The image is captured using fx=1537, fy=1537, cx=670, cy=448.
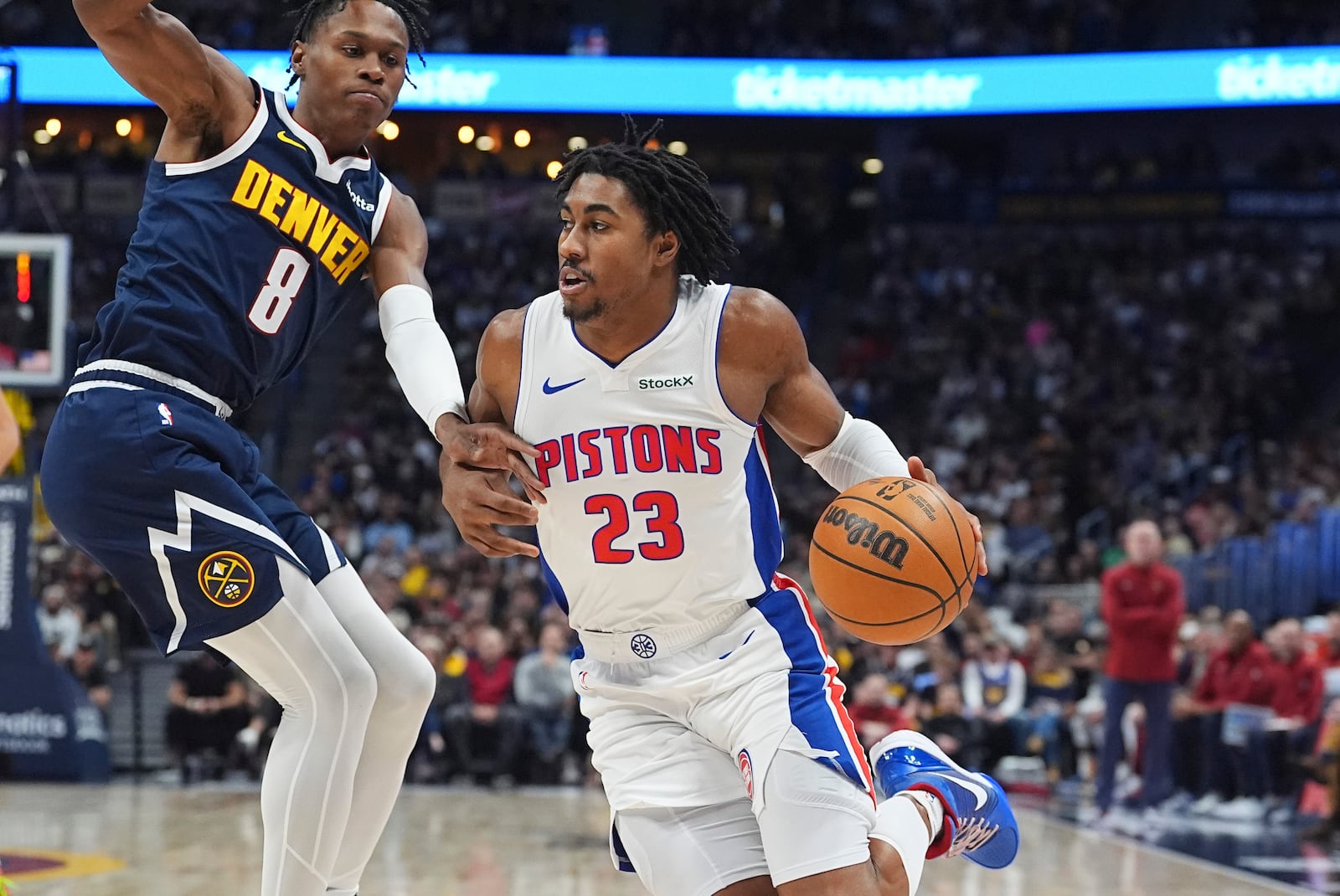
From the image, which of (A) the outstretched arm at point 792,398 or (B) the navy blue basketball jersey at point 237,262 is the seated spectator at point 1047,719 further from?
(B) the navy blue basketball jersey at point 237,262

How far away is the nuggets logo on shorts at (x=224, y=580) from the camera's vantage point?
142 inches

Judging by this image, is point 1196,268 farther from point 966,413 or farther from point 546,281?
point 546,281

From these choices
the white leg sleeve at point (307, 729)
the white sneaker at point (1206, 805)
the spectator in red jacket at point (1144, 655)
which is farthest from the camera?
the white sneaker at point (1206, 805)

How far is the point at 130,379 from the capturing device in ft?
12.1

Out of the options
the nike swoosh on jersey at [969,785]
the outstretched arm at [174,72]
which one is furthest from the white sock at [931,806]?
the outstretched arm at [174,72]

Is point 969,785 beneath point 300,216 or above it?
beneath

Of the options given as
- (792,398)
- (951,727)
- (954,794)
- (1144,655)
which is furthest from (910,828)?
(951,727)

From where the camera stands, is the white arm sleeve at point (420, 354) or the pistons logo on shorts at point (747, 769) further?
the white arm sleeve at point (420, 354)

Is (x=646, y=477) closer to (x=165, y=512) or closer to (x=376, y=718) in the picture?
(x=376, y=718)

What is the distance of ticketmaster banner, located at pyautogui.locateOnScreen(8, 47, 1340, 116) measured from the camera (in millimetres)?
19469

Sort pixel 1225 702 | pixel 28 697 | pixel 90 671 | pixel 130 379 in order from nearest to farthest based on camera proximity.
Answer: pixel 130 379
pixel 1225 702
pixel 28 697
pixel 90 671

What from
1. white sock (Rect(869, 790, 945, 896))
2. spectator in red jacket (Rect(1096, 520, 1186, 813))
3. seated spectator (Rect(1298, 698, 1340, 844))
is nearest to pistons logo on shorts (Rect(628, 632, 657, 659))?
white sock (Rect(869, 790, 945, 896))

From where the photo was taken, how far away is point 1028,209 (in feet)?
70.5

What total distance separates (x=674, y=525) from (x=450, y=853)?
4.69 meters
